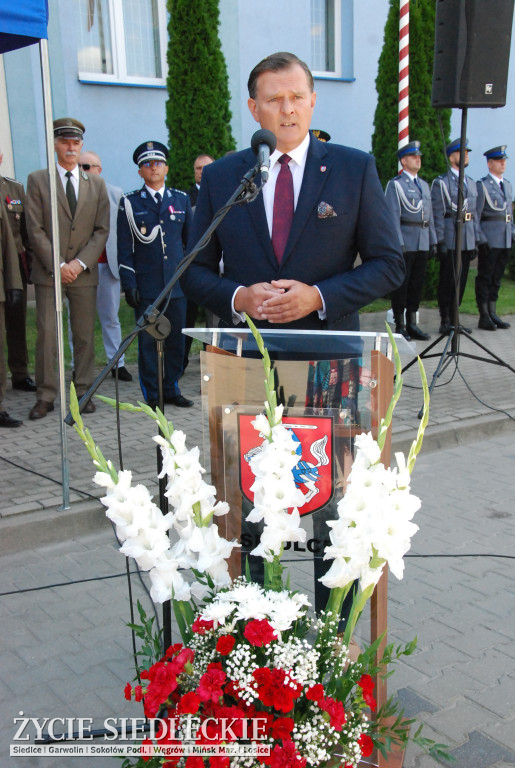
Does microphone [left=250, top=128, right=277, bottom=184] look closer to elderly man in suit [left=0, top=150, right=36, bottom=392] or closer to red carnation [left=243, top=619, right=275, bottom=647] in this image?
red carnation [left=243, top=619, right=275, bottom=647]

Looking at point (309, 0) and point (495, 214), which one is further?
point (309, 0)

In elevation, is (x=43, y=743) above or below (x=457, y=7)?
below

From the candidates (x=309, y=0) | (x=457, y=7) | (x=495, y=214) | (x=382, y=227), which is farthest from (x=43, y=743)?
(x=309, y=0)

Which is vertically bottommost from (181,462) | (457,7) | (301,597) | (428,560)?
(428,560)

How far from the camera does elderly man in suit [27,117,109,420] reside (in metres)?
6.33

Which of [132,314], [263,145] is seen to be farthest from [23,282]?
[263,145]

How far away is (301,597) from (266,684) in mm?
227

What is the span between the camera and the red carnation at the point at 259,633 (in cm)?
174

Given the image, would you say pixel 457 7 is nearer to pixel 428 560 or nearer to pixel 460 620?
pixel 428 560

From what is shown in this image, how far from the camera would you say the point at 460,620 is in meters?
3.30

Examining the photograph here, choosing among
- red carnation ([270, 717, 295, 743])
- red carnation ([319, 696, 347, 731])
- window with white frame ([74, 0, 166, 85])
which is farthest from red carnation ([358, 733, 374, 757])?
window with white frame ([74, 0, 166, 85])

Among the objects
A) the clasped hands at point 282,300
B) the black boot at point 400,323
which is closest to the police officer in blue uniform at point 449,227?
the black boot at point 400,323

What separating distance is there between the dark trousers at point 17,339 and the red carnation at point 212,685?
5.79 m

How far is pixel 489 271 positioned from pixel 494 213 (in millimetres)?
787
